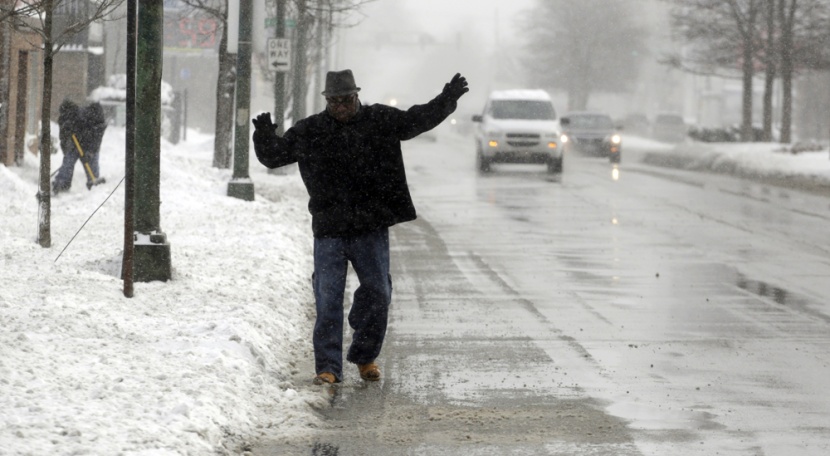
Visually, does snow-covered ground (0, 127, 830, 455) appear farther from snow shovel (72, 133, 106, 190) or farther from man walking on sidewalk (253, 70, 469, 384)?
snow shovel (72, 133, 106, 190)

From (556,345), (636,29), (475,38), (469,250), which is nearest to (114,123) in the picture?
(469,250)

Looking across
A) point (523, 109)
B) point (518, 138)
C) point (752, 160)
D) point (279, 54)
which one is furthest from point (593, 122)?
point (279, 54)

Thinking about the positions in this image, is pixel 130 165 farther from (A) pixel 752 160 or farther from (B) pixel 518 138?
(A) pixel 752 160

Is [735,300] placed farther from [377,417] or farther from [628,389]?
[377,417]

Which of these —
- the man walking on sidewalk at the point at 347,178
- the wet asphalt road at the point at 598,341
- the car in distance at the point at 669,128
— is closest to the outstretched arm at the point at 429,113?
the man walking on sidewalk at the point at 347,178

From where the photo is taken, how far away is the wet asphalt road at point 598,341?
6.78 meters

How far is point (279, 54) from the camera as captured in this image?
21344 millimetres

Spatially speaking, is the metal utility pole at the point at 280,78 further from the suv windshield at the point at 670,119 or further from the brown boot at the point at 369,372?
the suv windshield at the point at 670,119

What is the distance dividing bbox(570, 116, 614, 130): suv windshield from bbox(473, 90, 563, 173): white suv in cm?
969

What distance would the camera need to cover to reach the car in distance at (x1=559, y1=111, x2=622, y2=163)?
131 ft

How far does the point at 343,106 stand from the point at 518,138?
2375 cm

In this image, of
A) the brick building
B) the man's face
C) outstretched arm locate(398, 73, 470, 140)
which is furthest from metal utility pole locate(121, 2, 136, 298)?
the brick building

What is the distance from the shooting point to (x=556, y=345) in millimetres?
9445

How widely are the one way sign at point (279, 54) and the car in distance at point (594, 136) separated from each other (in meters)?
19.8
